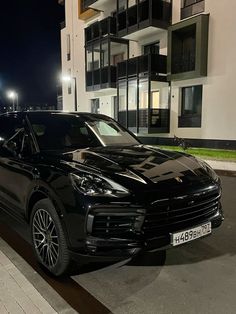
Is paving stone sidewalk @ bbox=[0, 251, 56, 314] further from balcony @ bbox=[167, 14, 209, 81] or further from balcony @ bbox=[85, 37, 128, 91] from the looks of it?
balcony @ bbox=[85, 37, 128, 91]

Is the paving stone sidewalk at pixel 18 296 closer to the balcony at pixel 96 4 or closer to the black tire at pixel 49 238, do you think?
the black tire at pixel 49 238

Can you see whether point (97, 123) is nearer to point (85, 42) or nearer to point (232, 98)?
point (232, 98)

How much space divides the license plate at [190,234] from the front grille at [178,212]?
0.16ft

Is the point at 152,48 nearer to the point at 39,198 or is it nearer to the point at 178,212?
the point at 39,198

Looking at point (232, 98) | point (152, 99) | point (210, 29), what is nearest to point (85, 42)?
point (152, 99)

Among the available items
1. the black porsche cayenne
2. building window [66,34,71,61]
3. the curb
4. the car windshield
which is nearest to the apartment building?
building window [66,34,71,61]

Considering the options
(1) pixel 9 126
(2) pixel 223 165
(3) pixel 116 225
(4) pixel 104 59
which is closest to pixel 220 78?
(2) pixel 223 165

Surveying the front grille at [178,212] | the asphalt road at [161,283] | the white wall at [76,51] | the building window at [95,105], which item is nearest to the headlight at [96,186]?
the front grille at [178,212]

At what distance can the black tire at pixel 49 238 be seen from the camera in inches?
120

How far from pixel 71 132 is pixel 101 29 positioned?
18808mm

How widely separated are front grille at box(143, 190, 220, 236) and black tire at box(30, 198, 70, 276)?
33.4 inches

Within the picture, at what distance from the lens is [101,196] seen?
9.24ft

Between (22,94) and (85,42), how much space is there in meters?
52.3

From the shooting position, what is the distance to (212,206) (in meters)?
3.42
